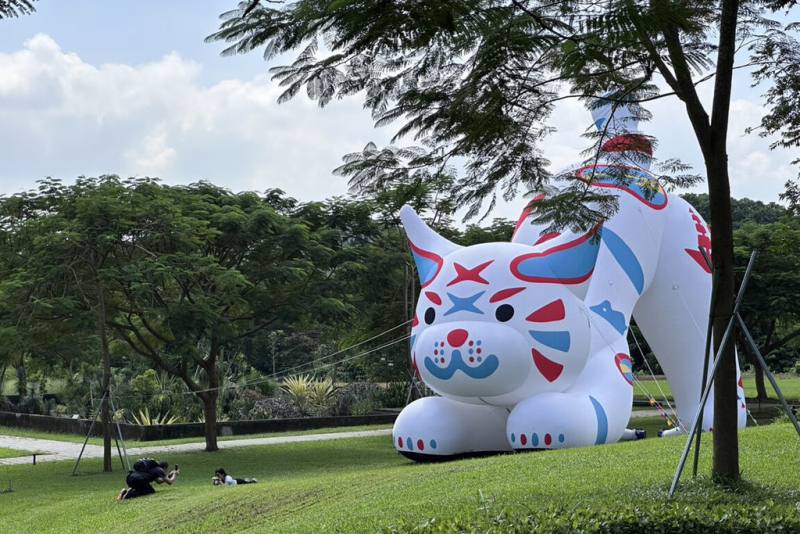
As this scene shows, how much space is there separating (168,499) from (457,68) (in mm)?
7344

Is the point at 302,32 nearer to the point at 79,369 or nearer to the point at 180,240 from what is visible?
the point at 180,240

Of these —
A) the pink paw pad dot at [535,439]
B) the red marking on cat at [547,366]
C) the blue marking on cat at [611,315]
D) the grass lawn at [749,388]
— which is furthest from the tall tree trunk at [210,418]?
the grass lawn at [749,388]

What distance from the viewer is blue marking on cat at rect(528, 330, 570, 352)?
1375 centimetres

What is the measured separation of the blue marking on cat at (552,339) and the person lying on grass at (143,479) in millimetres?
5615

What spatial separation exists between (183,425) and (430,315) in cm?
1306

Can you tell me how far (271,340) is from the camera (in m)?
39.9

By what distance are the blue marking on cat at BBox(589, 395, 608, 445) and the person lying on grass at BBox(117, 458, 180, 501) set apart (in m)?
6.11

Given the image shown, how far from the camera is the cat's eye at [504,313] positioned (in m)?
13.8

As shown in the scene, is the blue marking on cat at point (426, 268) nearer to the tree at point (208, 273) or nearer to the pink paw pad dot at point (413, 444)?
the pink paw pad dot at point (413, 444)

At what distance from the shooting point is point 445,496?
9039 mm

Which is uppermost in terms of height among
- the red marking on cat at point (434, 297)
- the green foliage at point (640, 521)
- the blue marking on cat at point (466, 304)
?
the red marking on cat at point (434, 297)

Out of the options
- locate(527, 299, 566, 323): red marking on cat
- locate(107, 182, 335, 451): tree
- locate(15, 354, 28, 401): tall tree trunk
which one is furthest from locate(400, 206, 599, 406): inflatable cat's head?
locate(15, 354, 28, 401): tall tree trunk

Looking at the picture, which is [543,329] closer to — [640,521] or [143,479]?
[143,479]

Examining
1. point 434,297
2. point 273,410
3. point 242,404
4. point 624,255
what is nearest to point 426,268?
point 434,297
